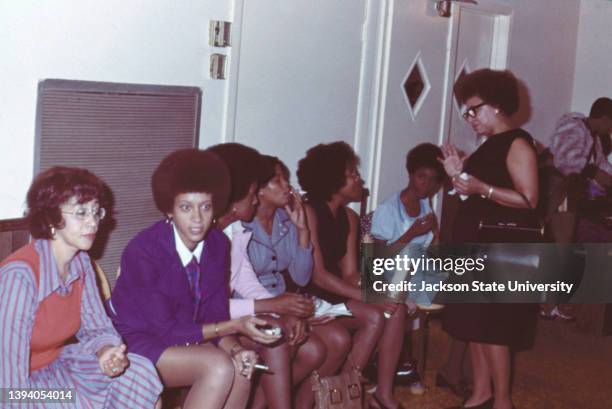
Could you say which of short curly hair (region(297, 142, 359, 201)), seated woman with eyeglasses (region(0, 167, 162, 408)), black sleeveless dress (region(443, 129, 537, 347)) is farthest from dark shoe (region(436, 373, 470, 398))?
seated woman with eyeglasses (region(0, 167, 162, 408))

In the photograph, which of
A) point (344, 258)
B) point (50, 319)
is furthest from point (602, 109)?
point (50, 319)

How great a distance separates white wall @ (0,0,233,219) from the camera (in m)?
2.83

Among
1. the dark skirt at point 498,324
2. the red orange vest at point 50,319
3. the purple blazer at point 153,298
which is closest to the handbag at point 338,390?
the dark skirt at point 498,324

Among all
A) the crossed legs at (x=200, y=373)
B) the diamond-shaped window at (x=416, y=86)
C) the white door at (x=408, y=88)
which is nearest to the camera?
the crossed legs at (x=200, y=373)

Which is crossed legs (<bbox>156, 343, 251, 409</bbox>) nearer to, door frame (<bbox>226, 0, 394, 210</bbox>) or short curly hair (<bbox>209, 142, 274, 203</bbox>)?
short curly hair (<bbox>209, 142, 274, 203</bbox>)

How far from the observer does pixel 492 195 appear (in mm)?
3494

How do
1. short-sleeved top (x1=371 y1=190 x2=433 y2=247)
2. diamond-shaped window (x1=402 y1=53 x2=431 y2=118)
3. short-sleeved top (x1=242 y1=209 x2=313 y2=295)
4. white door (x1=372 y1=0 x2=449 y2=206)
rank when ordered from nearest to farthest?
1. short-sleeved top (x1=242 y1=209 x2=313 y2=295)
2. short-sleeved top (x1=371 y1=190 x2=433 y2=247)
3. white door (x1=372 y1=0 x2=449 y2=206)
4. diamond-shaped window (x1=402 y1=53 x2=431 y2=118)

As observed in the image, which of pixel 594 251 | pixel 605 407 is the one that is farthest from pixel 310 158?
pixel 594 251

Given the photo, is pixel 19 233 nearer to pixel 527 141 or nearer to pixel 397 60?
pixel 527 141

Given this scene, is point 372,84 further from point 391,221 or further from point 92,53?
point 92,53

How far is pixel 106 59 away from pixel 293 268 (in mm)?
1085

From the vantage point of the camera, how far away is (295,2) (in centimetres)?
400

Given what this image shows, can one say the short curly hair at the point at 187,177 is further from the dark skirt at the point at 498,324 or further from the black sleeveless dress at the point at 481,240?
the dark skirt at the point at 498,324

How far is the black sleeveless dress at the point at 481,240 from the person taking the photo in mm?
3506
